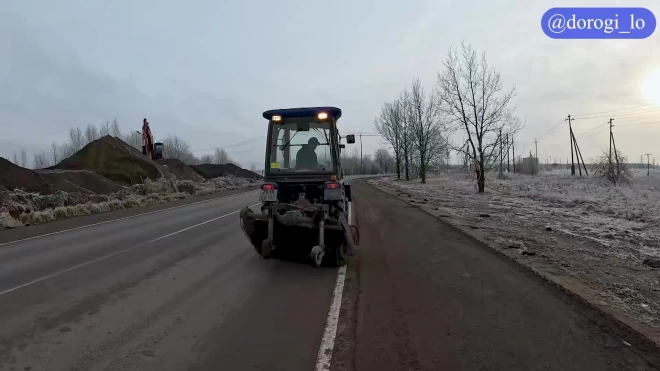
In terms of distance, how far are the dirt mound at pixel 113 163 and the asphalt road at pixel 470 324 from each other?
26691mm

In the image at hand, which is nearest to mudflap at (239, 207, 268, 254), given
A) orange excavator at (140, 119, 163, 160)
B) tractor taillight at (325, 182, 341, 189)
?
tractor taillight at (325, 182, 341, 189)

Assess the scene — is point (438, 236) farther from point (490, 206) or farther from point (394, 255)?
point (490, 206)

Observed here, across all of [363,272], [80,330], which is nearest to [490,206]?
[363,272]

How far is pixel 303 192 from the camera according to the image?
807 cm

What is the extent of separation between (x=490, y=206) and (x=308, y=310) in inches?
630

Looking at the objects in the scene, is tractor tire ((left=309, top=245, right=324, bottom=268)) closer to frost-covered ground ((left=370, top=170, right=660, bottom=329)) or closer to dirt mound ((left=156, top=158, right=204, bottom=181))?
frost-covered ground ((left=370, top=170, right=660, bottom=329))

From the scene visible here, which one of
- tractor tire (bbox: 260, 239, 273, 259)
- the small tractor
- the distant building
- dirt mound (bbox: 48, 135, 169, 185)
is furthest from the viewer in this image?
the distant building

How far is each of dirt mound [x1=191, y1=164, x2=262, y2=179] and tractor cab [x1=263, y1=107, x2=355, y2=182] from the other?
4665 cm

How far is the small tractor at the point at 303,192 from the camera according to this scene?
756cm

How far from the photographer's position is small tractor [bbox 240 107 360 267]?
24.8 ft

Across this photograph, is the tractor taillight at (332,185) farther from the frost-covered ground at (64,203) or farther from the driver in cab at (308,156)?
the frost-covered ground at (64,203)

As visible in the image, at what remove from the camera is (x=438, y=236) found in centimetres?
1105

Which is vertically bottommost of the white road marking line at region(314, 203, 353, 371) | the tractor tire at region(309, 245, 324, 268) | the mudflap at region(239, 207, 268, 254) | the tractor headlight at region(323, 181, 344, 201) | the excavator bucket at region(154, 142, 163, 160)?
the white road marking line at region(314, 203, 353, 371)

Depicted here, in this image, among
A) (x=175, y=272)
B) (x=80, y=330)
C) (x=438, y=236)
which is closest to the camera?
(x=80, y=330)
